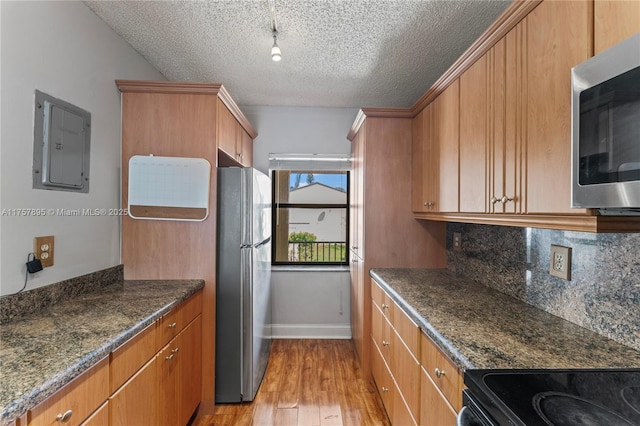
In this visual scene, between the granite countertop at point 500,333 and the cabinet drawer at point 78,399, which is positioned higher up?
the granite countertop at point 500,333

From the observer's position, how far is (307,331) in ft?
10.9

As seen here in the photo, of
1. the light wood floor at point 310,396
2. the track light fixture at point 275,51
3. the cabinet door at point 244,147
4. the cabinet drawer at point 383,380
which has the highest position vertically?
the track light fixture at point 275,51

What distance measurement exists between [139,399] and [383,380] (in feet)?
4.82

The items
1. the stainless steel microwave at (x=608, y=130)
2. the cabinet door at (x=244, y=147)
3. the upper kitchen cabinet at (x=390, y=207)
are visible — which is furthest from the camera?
the cabinet door at (x=244, y=147)

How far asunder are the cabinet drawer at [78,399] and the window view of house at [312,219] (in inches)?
94.6

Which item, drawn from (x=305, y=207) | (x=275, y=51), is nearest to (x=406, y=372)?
(x=275, y=51)

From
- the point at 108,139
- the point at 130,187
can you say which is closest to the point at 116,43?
the point at 108,139

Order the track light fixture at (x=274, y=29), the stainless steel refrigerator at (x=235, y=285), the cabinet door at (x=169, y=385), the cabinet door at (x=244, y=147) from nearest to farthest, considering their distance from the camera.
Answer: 1. the cabinet door at (x=169, y=385)
2. the track light fixture at (x=274, y=29)
3. the stainless steel refrigerator at (x=235, y=285)
4. the cabinet door at (x=244, y=147)

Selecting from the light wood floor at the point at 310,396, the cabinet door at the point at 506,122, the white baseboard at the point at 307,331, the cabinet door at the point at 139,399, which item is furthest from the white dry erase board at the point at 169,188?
the white baseboard at the point at 307,331

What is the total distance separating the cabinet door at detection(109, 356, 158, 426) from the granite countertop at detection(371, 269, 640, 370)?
49.9 inches

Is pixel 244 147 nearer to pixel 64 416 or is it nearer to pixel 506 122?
pixel 506 122

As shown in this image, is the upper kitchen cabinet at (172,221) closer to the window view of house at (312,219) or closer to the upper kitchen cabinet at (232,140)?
the upper kitchen cabinet at (232,140)

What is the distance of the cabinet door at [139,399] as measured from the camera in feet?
3.91

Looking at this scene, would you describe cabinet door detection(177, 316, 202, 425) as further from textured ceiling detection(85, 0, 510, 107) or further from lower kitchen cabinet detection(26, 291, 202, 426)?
textured ceiling detection(85, 0, 510, 107)
